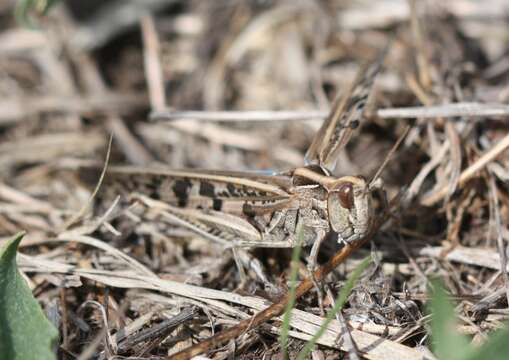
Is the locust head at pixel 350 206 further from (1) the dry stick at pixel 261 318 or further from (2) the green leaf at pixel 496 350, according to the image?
(2) the green leaf at pixel 496 350

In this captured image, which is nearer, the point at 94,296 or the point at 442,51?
the point at 94,296

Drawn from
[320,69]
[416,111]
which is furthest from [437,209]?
[320,69]

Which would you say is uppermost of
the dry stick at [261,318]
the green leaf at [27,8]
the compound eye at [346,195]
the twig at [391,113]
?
the green leaf at [27,8]

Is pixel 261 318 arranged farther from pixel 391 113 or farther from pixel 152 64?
pixel 152 64

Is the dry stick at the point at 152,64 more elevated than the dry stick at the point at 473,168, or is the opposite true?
the dry stick at the point at 152,64

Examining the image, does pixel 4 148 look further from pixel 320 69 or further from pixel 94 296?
pixel 320 69

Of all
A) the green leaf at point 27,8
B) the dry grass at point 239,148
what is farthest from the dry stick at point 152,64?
the green leaf at point 27,8
